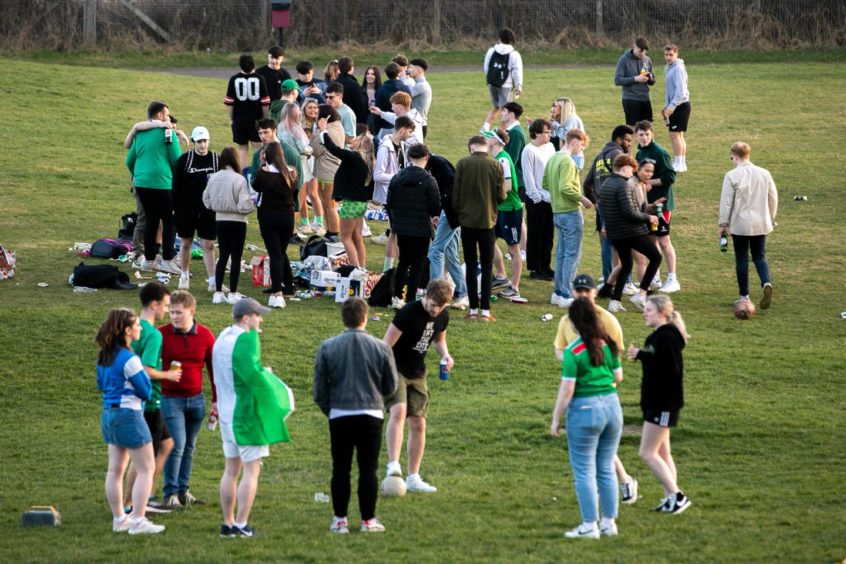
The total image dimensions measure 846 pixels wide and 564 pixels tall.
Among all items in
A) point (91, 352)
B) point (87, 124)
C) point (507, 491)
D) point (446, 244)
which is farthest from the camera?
point (87, 124)

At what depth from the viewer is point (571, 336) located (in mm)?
9695

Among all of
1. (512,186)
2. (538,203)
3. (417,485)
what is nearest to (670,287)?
(538,203)

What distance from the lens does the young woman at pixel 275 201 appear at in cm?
1467

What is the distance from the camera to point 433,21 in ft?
124

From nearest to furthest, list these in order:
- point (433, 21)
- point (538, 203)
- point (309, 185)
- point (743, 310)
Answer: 1. point (743, 310)
2. point (538, 203)
3. point (309, 185)
4. point (433, 21)

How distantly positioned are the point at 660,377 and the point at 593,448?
859 millimetres

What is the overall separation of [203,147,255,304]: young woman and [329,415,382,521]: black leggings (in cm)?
587

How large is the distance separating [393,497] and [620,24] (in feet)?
97.6

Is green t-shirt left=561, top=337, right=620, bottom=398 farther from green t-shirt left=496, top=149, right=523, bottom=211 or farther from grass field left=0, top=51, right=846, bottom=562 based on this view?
green t-shirt left=496, top=149, right=523, bottom=211

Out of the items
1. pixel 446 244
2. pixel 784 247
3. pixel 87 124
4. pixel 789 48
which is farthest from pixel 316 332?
pixel 789 48

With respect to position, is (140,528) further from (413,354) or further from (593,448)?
(593,448)

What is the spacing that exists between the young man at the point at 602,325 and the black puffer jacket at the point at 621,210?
16.3 feet

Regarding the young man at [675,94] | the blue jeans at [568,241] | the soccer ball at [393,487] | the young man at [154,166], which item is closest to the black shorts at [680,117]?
the young man at [675,94]

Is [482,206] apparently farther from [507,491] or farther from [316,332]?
[507,491]
